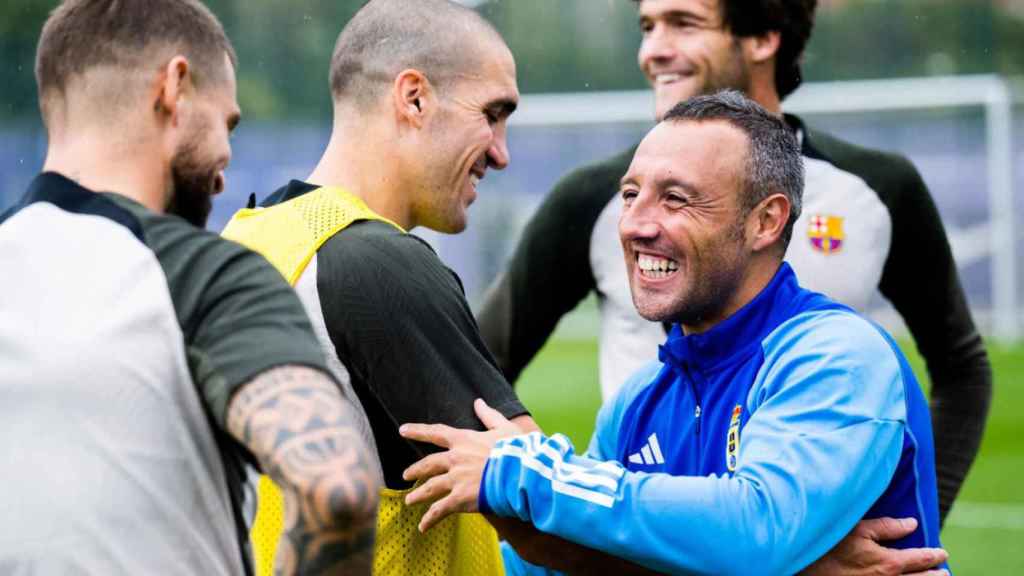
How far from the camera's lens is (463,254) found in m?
15.9

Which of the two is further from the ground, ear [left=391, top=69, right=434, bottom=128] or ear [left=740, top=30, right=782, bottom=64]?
ear [left=391, top=69, right=434, bottom=128]

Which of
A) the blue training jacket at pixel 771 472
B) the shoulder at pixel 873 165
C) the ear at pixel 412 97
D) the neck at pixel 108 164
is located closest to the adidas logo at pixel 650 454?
the blue training jacket at pixel 771 472

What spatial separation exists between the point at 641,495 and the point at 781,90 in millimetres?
2156

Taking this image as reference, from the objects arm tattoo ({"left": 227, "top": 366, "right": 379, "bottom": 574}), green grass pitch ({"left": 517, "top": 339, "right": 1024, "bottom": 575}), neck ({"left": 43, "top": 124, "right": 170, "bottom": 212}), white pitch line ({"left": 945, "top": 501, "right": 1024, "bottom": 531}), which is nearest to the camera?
arm tattoo ({"left": 227, "top": 366, "right": 379, "bottom": 574})

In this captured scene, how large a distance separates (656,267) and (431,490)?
734 mm

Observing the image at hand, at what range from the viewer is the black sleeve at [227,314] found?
6.45 ft

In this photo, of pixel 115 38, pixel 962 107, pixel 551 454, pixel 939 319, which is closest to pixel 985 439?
pixel 962 107

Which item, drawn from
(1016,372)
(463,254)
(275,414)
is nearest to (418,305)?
(275,414)

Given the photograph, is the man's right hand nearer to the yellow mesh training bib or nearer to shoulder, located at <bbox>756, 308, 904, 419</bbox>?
shoulder, located at <bbox>756, 308, 904, 419</bbox>

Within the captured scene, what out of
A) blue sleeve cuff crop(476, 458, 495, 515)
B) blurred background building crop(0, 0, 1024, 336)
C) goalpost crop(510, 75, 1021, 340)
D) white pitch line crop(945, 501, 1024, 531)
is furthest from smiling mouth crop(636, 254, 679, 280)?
goalpost crop(510, 75, 1021, 340)

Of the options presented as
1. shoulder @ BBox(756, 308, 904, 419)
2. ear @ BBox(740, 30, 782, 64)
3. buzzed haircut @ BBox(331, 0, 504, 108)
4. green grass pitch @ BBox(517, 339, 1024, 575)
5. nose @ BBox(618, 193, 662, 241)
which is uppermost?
buzzed haircut @ BBox(331, 0, 504, 108)

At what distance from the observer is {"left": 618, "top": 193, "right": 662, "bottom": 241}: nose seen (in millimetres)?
2980

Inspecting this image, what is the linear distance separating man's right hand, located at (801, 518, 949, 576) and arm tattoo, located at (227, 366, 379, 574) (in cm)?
99

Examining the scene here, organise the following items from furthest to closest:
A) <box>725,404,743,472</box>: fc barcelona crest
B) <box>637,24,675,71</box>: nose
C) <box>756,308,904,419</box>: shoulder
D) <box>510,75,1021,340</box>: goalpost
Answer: <box>510,75,1021,340</box>: goalpost → <box>637,24,675,71</box>: nose → <box>725,404,743,472</box>: fc barcelona crest → <box>756,308,904,419</box>: shoulder
